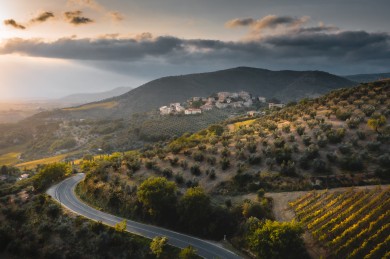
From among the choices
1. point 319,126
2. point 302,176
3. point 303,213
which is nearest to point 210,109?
point 319,126

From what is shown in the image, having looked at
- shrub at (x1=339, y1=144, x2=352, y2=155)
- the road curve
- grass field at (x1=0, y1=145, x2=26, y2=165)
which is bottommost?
grass field at (x1=0, y1=145, x2=26, y2=165)

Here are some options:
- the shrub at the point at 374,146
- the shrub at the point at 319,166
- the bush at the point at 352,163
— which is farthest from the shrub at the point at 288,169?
the shrub at the point at 374,146

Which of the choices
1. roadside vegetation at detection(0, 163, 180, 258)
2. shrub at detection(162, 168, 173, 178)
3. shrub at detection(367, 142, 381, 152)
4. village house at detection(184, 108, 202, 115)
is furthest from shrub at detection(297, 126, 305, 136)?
village house at detection(184, 108, 202, 115)

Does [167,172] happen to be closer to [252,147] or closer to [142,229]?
[142,229]

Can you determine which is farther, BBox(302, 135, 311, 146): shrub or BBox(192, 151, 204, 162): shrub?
BBox(192, 151, 204, 162): shrub

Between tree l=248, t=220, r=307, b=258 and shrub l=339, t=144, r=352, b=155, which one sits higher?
shrub l=339, t=144, r=352, b=155

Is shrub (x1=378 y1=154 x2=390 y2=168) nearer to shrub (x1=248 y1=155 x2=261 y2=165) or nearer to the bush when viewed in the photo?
the bush

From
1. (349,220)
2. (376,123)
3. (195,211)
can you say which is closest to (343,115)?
(376,123)
